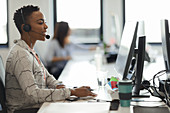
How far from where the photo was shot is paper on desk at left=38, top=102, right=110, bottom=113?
125 cm

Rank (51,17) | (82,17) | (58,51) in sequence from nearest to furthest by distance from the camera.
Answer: (58,51), (51,17), (82,17)

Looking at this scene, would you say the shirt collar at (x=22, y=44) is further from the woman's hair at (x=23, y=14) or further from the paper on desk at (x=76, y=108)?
the paper on desk at (x=76, y=108)

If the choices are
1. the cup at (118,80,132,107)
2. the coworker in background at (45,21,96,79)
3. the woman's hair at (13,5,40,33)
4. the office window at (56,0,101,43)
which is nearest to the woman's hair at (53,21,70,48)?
the coworker in background at (45,21,96,79)

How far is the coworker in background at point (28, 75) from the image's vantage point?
147 cm

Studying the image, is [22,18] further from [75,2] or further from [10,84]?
[75,2]

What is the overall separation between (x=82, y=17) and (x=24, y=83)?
3.49 meters

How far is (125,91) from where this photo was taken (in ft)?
4.21

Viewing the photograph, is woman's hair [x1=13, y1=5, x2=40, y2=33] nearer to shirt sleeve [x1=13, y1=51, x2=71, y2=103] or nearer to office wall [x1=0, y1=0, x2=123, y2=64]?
shirt sleeve [x1=13, y1=51, x2=71, y2=103]

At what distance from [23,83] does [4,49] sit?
323cm

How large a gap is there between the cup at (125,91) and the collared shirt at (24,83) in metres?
0.31

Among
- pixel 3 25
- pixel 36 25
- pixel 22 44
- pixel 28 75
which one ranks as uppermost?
pixel 3 25

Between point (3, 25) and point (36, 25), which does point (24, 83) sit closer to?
point (36, 25)

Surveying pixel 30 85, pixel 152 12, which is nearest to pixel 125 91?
pixel 30 85

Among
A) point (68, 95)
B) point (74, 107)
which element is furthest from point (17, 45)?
point (74, 107)
